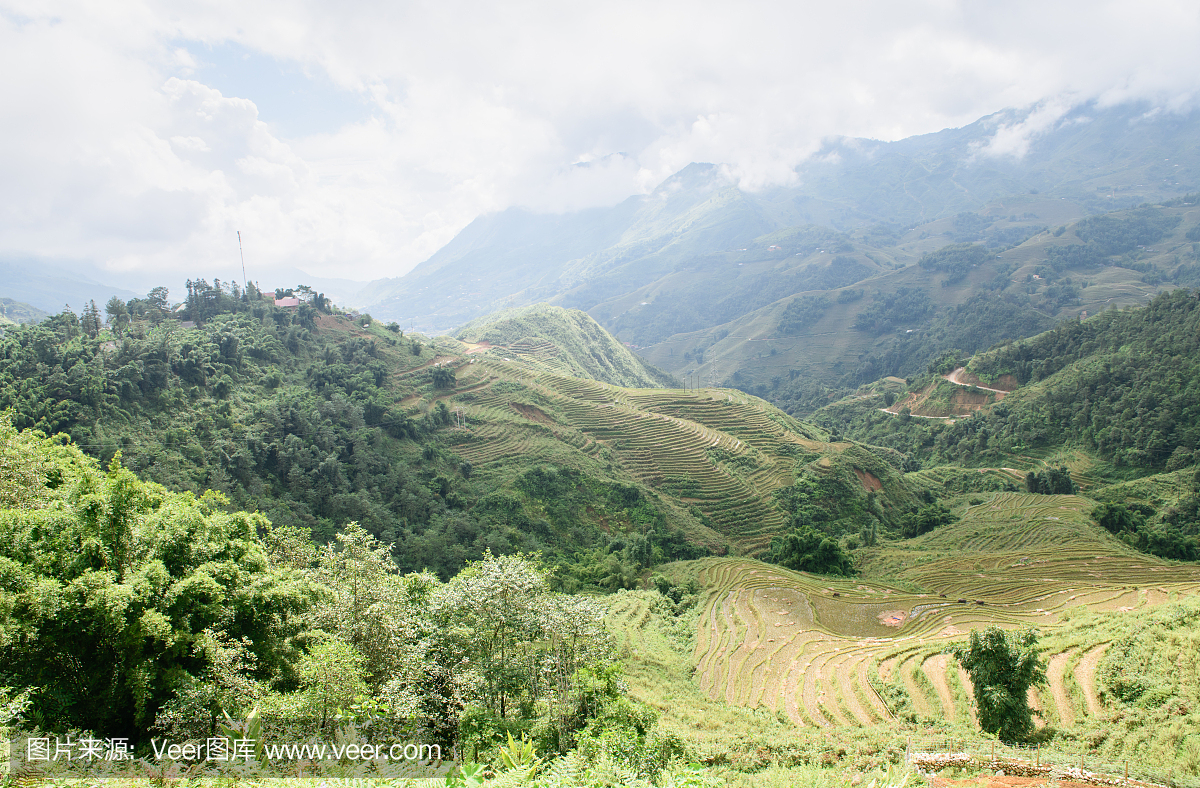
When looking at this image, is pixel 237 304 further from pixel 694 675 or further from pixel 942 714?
pixel 942 714

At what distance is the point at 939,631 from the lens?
3359 cm

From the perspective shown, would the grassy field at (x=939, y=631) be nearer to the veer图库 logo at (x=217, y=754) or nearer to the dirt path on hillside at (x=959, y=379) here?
the veer图库 logo at (x=217, y=754)

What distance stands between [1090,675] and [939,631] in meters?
11.6

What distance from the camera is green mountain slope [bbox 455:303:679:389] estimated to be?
115688 mm

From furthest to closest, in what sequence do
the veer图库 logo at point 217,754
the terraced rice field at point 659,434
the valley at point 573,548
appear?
the terraced rice field at point 659,434
the valley at point 573,548
the veer图库 logo at point 217,754

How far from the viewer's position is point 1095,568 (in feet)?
137

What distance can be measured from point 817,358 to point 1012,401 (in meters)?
103

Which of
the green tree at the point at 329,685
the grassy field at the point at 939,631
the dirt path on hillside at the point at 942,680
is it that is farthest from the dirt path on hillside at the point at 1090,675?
the green tree at the point at 329,685

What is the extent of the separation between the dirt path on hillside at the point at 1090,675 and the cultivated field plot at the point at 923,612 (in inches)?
2.7

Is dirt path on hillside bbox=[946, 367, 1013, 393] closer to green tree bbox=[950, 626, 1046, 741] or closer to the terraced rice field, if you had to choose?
the terraced rice field

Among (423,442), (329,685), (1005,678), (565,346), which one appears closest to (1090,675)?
(1005,678)

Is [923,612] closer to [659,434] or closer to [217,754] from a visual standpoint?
[659,434]

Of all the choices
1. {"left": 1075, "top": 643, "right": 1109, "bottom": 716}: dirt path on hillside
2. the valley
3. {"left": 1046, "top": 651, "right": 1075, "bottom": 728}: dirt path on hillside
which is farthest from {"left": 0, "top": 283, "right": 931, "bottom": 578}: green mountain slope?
{"left": 1075, "top": 643, "right": 1109, "bottom": 716}: dirt path on hillside

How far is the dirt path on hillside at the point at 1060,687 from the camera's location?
20.4m
